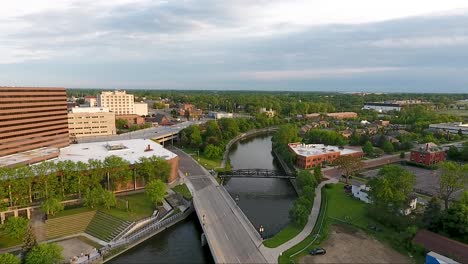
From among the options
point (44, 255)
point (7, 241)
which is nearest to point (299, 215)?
point (44, 255)

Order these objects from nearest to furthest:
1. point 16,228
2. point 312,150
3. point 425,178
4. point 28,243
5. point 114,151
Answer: point 28,243, point 16,228, point 425,178, point 114,151, point 312,150

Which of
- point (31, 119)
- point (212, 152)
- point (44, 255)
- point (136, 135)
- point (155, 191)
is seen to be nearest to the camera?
point (44, 255)

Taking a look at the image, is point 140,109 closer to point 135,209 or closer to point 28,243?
point 135,209

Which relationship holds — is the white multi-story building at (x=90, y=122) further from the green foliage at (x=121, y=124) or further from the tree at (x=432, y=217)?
the tree at (x=432, y=217)

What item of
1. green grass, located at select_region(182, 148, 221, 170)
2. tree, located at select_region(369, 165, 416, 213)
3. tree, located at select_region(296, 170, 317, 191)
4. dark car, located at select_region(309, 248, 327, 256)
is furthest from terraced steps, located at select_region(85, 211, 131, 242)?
tree, located at select_region(369, 165, 416, 213)

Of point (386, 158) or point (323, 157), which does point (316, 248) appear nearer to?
point (323, 157)
